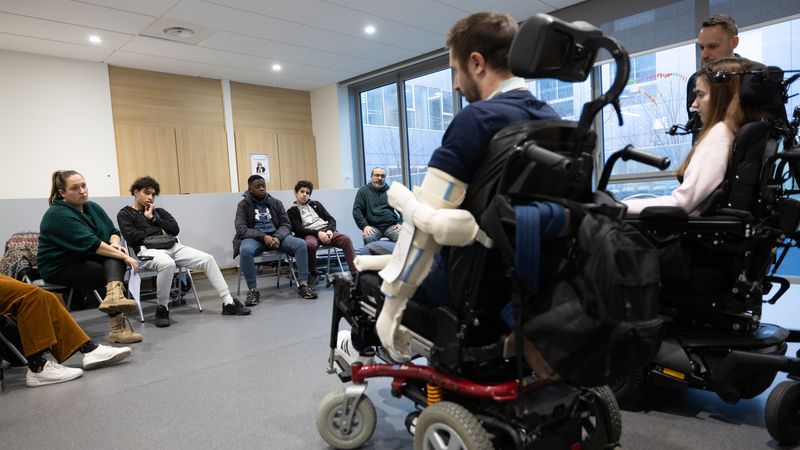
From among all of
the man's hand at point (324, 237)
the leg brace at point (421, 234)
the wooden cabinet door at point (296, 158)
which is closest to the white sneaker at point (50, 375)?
the leg brace at point (421, 234)

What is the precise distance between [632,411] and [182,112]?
6796 mm

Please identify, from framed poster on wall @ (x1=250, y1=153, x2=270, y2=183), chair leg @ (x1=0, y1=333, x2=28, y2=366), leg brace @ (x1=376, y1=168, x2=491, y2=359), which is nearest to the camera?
leg brace @ (x1=376, y1=168, x2=491, y2=359)

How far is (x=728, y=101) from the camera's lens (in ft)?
6.00

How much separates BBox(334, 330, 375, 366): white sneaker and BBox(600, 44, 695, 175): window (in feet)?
12.6

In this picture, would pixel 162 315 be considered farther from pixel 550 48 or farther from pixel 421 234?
pixel 550 48

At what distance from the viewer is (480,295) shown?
4.03 ft

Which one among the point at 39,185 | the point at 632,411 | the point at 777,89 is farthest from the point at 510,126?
the point at 39,185

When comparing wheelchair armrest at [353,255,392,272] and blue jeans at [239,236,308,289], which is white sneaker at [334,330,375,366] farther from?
blue jeans at [239,236,308,289]

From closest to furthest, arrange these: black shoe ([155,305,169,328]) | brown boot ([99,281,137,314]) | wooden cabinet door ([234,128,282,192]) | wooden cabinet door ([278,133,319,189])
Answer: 1. brown boot ([99,281,137,314])
2. black shoe ([155,305,169,328])
3. wooden cabinet door ([234,128,282,192])
4. wooden cabinet door ([278,133,319,189])

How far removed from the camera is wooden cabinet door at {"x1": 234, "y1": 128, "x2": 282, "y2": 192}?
24.4 feet

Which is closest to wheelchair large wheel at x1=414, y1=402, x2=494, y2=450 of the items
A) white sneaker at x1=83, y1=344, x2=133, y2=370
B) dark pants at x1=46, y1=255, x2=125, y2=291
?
white sneaker at x1=83, y1=344, x2=133, y2=370

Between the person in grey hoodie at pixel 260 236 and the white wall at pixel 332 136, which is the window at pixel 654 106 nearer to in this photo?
the person in grey hoodie at pixel 260 236

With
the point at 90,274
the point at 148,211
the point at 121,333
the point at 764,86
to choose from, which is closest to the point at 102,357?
the point at 121,333

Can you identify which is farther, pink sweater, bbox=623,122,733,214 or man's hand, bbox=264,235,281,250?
man's hand, bbox=264,235,281,250
